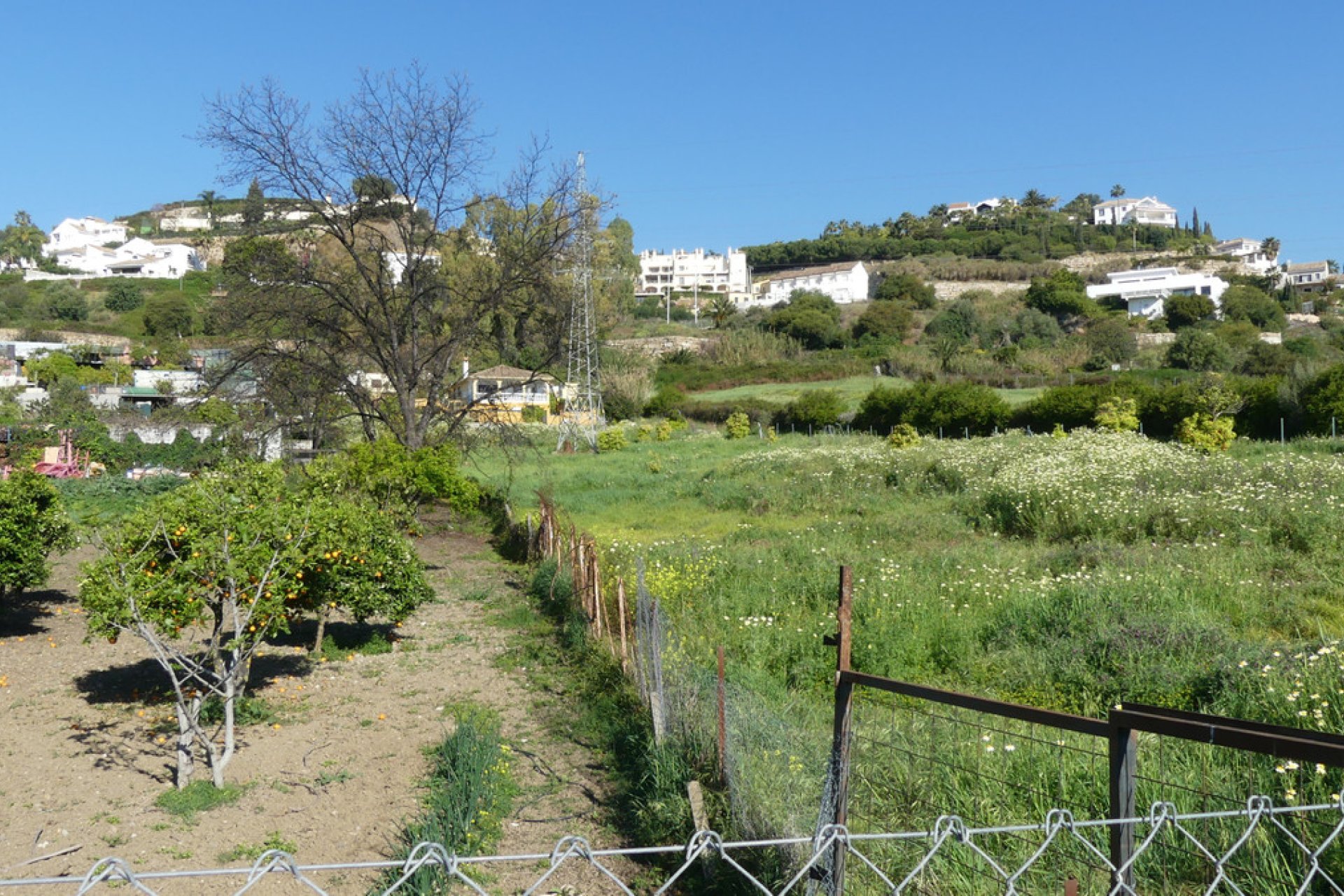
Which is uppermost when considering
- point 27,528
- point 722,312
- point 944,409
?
point 722,312

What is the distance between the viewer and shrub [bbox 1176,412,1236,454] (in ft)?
79.7

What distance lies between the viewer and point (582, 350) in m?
41.8

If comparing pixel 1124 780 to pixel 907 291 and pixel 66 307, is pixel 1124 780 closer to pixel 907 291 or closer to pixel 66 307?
pixel 907 291

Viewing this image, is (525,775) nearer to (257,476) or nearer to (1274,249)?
(257,476)

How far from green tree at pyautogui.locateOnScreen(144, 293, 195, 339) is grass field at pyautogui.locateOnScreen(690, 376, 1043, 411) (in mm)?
38800

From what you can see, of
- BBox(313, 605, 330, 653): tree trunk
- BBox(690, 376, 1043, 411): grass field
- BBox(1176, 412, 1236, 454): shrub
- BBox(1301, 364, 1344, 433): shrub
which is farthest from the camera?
BBox(690, 376, 1043, 411): grass field

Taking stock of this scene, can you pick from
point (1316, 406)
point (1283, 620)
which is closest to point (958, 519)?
point (1283, 620)

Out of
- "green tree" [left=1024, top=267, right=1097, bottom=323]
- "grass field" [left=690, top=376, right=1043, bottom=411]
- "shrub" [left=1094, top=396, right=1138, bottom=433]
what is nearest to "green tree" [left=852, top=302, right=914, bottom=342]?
"green tree" [left=1024, top=267, right=1097, bottom=323]

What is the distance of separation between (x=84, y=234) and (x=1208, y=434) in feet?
486

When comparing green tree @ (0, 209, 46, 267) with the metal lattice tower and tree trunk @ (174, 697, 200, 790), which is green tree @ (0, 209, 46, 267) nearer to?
the metal lattice tower

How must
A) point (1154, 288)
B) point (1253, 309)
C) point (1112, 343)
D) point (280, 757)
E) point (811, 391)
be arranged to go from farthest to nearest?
point (1154, 288)
point (1253, 309)
point (1112, 343)
point (811, 391)
point (280, 757)

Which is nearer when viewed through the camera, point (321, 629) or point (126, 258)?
point (321, 629)

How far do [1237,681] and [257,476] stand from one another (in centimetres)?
806

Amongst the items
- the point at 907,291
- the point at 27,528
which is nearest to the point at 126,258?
the point at 907,291
